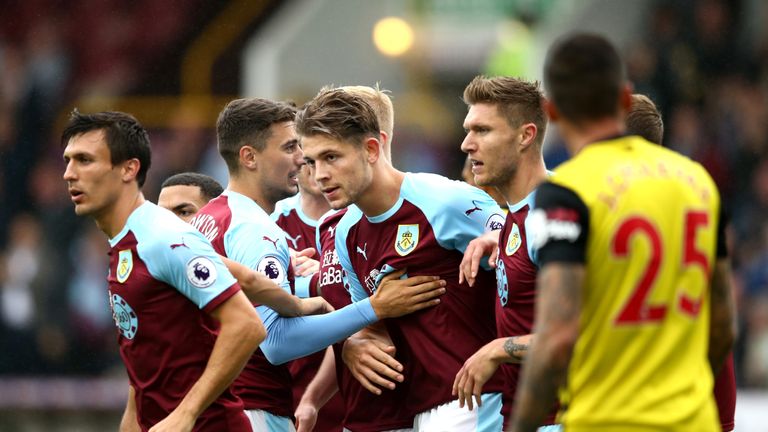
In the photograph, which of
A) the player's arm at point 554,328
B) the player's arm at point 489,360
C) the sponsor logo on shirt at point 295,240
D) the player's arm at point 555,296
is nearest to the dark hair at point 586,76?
the player's arm at point 555,296

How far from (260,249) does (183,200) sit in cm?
124

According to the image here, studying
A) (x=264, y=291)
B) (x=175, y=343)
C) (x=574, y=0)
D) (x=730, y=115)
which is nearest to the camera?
(x=175, y=343)

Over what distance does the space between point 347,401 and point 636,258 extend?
10.5ft

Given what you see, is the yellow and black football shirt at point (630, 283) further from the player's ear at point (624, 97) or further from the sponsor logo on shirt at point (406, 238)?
the sponsor logo on shirt at point (406, 238)

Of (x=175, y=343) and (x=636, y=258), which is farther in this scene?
(x=175, y=343)

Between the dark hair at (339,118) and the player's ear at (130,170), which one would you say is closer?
the player's ear at (130,170)

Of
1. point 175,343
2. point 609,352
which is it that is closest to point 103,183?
point 175,343

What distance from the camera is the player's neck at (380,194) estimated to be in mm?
6348

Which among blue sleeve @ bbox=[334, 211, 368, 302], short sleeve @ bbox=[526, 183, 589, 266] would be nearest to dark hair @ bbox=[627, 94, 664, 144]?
blue sleeve @ bbox=[334, 211, 368, 302]

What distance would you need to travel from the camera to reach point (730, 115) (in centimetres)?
1563

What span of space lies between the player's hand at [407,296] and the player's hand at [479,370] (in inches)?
27.6

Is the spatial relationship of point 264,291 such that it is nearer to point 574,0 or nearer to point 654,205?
point 654,205

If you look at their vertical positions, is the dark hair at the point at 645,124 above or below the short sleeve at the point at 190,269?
above

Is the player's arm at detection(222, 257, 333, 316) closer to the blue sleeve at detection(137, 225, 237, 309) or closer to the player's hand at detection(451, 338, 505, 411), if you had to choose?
the blue sleeve at detection(137, 225, 237, 309)
